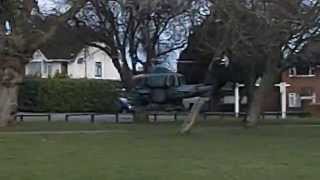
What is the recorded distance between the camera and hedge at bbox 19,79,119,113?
5691 centimetres

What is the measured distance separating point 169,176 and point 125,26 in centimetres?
2842

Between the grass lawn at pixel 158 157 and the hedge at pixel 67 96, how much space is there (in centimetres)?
2887

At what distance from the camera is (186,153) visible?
20.6 m

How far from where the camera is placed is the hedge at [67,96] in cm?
5691

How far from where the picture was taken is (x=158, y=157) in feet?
62.8

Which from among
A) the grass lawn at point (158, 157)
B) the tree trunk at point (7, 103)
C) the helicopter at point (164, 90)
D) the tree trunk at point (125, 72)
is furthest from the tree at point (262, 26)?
the helicopter at point (164, 90)

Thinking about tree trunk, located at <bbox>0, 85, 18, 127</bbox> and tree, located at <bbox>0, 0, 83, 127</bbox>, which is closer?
tree, located at <bbox>0, 0, 83, 127</bbox>

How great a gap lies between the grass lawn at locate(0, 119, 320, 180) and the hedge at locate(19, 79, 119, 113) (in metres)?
28.9

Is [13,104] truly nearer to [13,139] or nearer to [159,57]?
[13,139]

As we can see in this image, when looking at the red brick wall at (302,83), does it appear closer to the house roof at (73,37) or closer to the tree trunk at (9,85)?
the house roof at (73,37)

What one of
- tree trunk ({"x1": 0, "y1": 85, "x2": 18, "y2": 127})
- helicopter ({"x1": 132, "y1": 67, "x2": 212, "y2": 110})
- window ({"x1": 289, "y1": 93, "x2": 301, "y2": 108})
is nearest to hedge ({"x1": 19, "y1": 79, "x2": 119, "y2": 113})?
helicopter ({"x1": 132, "y1": 67, "x2": 212, "y2": 110})

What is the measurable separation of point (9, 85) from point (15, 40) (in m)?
2.10

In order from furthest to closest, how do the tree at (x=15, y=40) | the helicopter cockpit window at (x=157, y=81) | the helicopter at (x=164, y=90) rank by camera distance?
1. the helicopter cockpit window at (x=157, y=81)
2. the helicopter at (x=164, y=90)
3. the tree at (x=15, y=40)

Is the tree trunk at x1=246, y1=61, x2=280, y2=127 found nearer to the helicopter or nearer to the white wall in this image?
the helicopter
